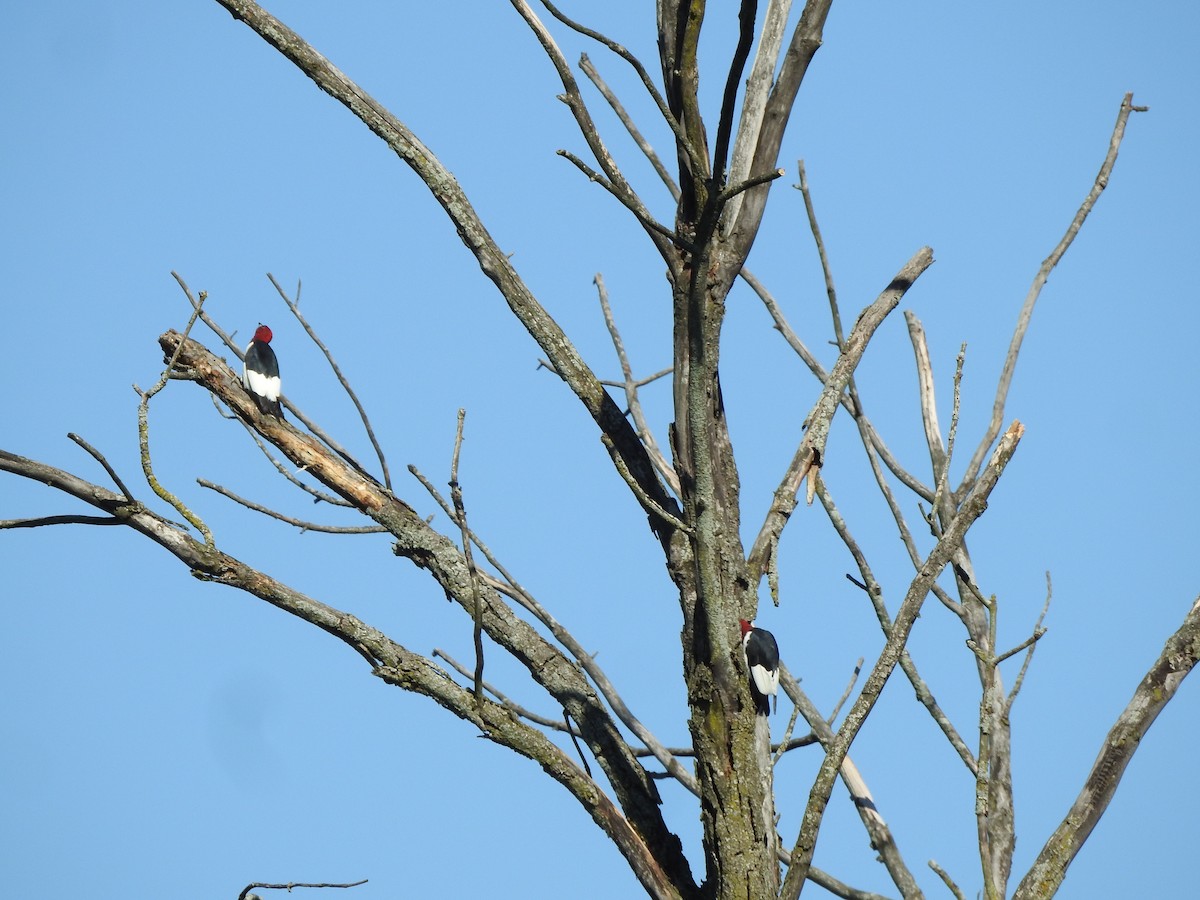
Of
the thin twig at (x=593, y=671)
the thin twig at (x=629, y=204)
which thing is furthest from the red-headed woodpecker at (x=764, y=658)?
the thin twig at (x=629, y=204)

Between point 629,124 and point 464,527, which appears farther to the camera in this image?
point 629,124

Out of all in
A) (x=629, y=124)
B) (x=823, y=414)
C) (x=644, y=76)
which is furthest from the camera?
(x=629, y=124)

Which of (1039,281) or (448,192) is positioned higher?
(1039,281)

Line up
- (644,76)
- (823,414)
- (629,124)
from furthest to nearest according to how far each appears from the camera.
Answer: (629,124)
(823,414)
(644,76)

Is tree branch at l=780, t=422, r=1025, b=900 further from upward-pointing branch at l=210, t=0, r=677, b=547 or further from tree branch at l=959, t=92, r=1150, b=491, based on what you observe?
tree branch at l=959, t=92, r=1150, b=491

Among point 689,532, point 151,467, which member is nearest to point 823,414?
point 689,532

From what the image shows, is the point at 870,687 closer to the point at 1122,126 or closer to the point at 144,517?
the point at 144,517

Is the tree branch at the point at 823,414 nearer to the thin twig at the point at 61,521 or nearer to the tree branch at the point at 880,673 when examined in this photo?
the tree branch at the point at 880,673

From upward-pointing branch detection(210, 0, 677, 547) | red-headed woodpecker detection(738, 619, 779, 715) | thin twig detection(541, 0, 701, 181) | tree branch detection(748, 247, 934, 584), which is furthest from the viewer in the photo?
red-headed woodpecker detection(738, 619, 779, 715)

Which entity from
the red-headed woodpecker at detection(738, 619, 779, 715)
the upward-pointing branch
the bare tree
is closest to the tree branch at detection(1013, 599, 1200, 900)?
the bare tree

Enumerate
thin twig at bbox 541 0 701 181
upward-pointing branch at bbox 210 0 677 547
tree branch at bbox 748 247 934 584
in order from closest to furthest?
thin twig at bbox 541 0 701 181
tree branch at bbox 748 247 934 584
upward-pointing branch at bbox 210 0 677 547

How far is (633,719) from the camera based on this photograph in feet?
15.2

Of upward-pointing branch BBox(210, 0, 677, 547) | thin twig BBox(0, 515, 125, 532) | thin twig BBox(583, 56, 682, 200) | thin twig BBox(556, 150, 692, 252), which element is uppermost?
thin twig BBox(583, 56, 682, 200)

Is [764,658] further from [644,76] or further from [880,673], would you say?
[644,76]
